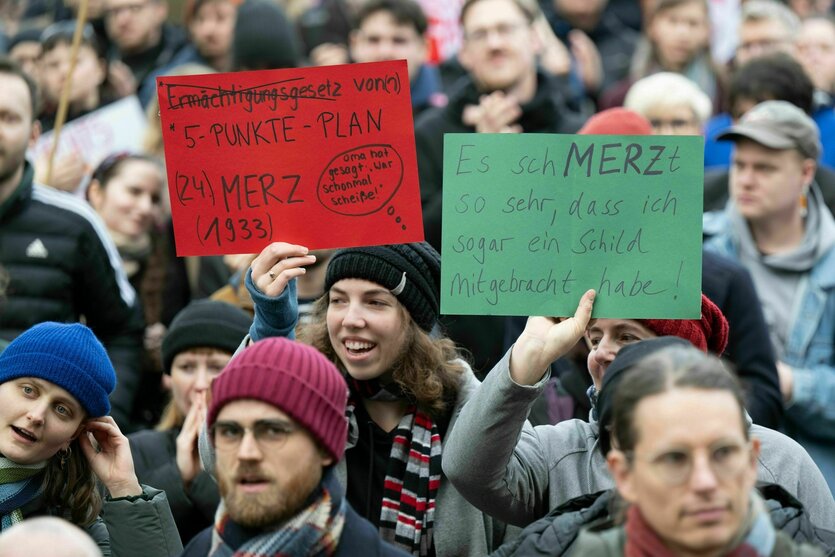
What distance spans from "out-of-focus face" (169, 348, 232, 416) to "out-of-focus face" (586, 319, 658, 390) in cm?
185

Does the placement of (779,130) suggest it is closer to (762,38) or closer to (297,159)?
(762,38)

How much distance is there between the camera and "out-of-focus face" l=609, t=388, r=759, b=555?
Result: 375cm

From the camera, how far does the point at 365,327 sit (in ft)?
17.9

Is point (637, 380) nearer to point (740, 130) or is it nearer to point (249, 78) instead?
point (249, 78)

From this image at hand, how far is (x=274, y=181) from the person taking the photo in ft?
17.3

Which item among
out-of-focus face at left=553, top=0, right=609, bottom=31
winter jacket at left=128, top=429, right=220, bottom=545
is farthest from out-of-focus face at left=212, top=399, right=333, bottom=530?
out-of-focus face at left=553, top=0, right=609, bottom=31

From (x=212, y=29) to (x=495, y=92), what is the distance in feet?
10.2

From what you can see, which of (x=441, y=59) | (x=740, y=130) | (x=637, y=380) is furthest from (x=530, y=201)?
(x=441, y=59)

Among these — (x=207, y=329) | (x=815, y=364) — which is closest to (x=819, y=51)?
(x=815, y=364)

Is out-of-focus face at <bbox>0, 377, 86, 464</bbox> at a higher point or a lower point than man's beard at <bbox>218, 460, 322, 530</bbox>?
lower

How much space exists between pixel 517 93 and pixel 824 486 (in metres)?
3.96

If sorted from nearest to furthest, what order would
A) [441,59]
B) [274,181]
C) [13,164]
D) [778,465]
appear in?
[778,465] < [274,181] < [13,164] < [441,59]

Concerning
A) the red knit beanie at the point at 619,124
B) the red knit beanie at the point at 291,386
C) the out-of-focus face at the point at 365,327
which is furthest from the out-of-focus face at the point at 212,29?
the red knit beanie at the point at 291,386

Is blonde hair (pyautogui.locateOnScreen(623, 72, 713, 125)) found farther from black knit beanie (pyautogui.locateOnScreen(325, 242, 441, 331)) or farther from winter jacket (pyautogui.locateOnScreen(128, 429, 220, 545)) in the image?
winter jacket (pyautogui.locateOnScreen(128, 429, 220, 545))
